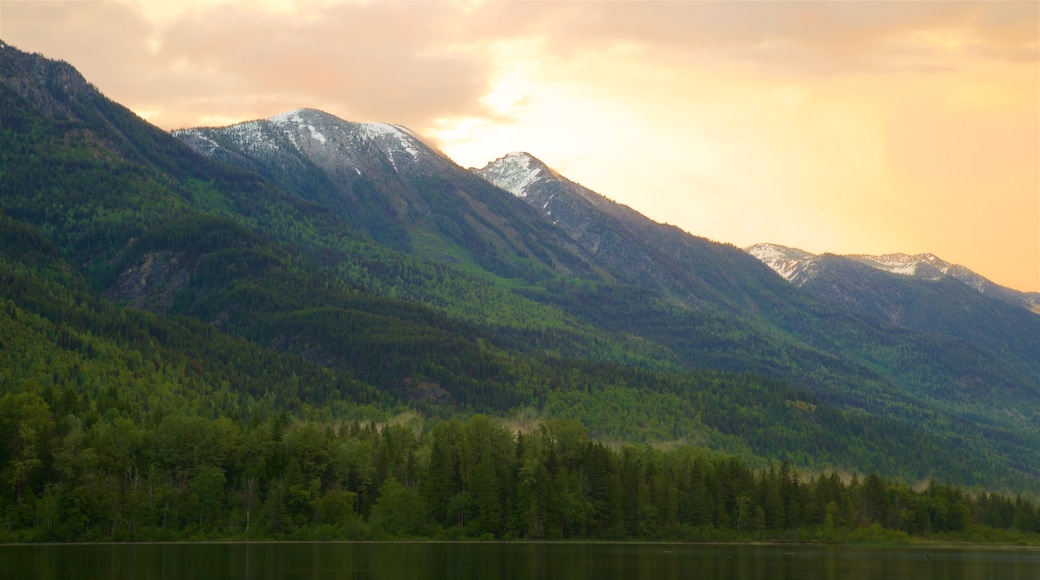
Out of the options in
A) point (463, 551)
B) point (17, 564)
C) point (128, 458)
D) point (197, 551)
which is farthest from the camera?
point (128, 458)

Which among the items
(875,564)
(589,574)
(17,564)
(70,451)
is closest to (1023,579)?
(875,564)

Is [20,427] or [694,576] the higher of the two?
[20,427]

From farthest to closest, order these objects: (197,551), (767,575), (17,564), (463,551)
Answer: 1. (463,551)
2. (197,551)
3. (767,575)
4. (17,564)

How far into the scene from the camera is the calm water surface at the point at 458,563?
134625 millimetres

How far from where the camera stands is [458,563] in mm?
154125

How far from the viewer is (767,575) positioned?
5886 inches

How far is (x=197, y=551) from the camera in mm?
166000

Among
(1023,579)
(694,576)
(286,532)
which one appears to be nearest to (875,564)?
(1023,579)

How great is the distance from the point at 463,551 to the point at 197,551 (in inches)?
1397

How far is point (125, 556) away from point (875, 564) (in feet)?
325

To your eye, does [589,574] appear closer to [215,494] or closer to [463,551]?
[463,551]

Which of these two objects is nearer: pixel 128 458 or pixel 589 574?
pixel 589 574

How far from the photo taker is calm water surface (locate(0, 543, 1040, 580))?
5300 inches

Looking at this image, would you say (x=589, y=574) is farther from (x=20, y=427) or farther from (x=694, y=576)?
(x=20, y=427)
